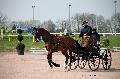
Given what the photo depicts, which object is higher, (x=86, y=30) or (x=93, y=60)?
(x=86, y=30)

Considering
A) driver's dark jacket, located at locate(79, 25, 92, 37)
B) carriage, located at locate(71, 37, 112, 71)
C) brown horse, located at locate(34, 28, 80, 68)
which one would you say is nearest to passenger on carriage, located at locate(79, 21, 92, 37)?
driver's dark jacket, located at locate(79, 25, 92, 37)

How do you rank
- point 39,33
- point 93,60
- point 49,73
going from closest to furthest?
point 49,73
point 93,60
point 39,33

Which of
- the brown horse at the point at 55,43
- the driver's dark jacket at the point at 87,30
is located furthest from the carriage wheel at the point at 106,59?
the brown horse at the point at 55,43

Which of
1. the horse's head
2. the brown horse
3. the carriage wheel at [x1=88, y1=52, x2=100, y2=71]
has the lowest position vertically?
the carriage wheel at [x1=88, y1=52, x2=100, y2=71]

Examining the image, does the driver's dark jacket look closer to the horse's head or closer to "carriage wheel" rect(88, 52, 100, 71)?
"carriage wheel" rect(88, 52, 100, 71)

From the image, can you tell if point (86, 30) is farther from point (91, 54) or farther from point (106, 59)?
point (106, 59)

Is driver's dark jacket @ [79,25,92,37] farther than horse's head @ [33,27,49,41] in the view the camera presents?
No

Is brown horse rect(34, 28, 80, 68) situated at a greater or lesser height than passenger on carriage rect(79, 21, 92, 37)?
lesser

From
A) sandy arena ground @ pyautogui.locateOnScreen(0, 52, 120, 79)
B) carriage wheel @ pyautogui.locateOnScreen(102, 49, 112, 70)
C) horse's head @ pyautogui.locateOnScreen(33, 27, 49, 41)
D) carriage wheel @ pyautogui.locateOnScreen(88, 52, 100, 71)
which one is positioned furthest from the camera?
horse's head @ pyautogui.locateOnScreen(33, 27, 49, 41)

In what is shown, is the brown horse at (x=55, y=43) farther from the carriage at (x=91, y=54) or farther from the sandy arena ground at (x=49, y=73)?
the sandy arena ground at (x=49, y=73)

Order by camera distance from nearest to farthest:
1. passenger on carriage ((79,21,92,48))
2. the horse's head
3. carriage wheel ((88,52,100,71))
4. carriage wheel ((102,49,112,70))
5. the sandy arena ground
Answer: the sandy arena ground → carriage wheel ((88,52,100,71)) → passenger on carriage ((79,21,92,48)) → carriage wheel ((102,49,112,70)) → the horse's head

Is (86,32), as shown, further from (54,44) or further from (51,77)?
(51,77)

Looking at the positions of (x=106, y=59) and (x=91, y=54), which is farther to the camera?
(x=106, y=59)

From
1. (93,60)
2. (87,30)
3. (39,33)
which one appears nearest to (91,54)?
(93,60)
